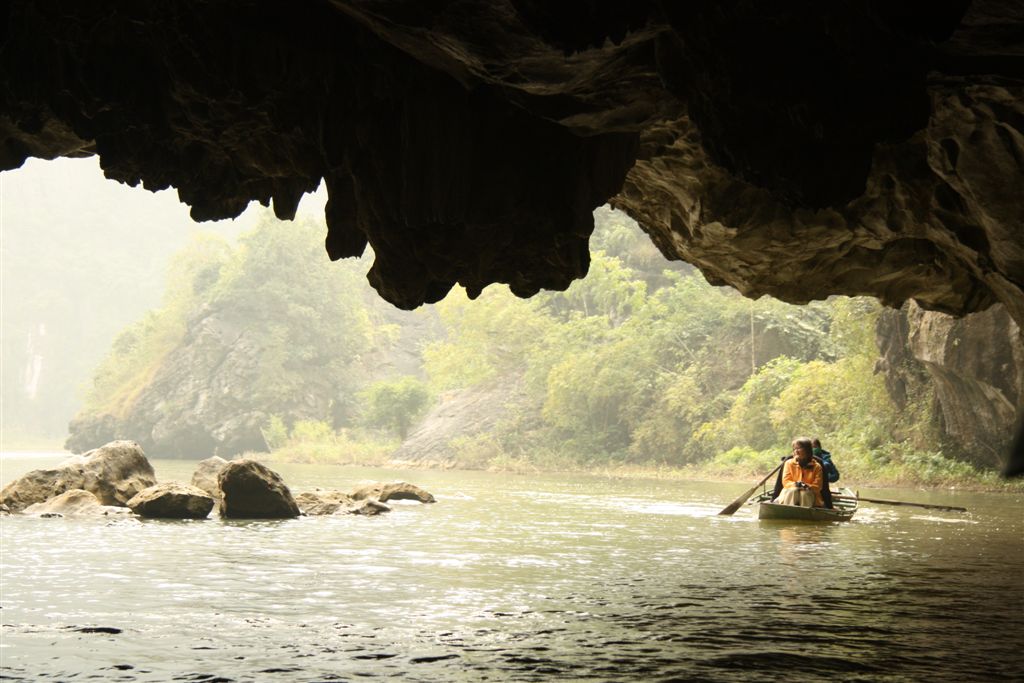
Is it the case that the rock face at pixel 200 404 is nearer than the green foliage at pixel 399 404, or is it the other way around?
the green foliage at pixel 399 404

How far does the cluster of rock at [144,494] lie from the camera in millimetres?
19672

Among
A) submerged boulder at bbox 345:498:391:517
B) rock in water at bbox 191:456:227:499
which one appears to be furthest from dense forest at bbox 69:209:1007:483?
rock in water at bbox 191:456:227:499

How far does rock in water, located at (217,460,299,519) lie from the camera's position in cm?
2011

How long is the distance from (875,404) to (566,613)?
2707cm

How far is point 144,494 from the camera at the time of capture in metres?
19.8

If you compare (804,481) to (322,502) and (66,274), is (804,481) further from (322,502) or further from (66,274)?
(66,274)

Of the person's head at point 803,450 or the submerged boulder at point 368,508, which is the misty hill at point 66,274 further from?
the person's head at point 803,450

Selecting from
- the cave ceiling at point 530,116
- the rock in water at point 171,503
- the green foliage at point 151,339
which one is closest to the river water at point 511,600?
the rock in water at point 171,503

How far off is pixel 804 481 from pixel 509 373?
1497 inches

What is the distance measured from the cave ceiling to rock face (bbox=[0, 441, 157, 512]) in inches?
436

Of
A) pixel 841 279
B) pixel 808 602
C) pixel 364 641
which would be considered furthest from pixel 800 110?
pixel 841 279

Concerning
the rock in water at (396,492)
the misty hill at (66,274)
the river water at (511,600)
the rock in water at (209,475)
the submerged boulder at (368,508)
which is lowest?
the river water at (511,600)

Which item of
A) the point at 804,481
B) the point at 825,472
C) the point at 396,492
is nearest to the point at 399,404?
the point at 396,492

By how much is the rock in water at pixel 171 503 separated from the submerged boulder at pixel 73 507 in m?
0.30
